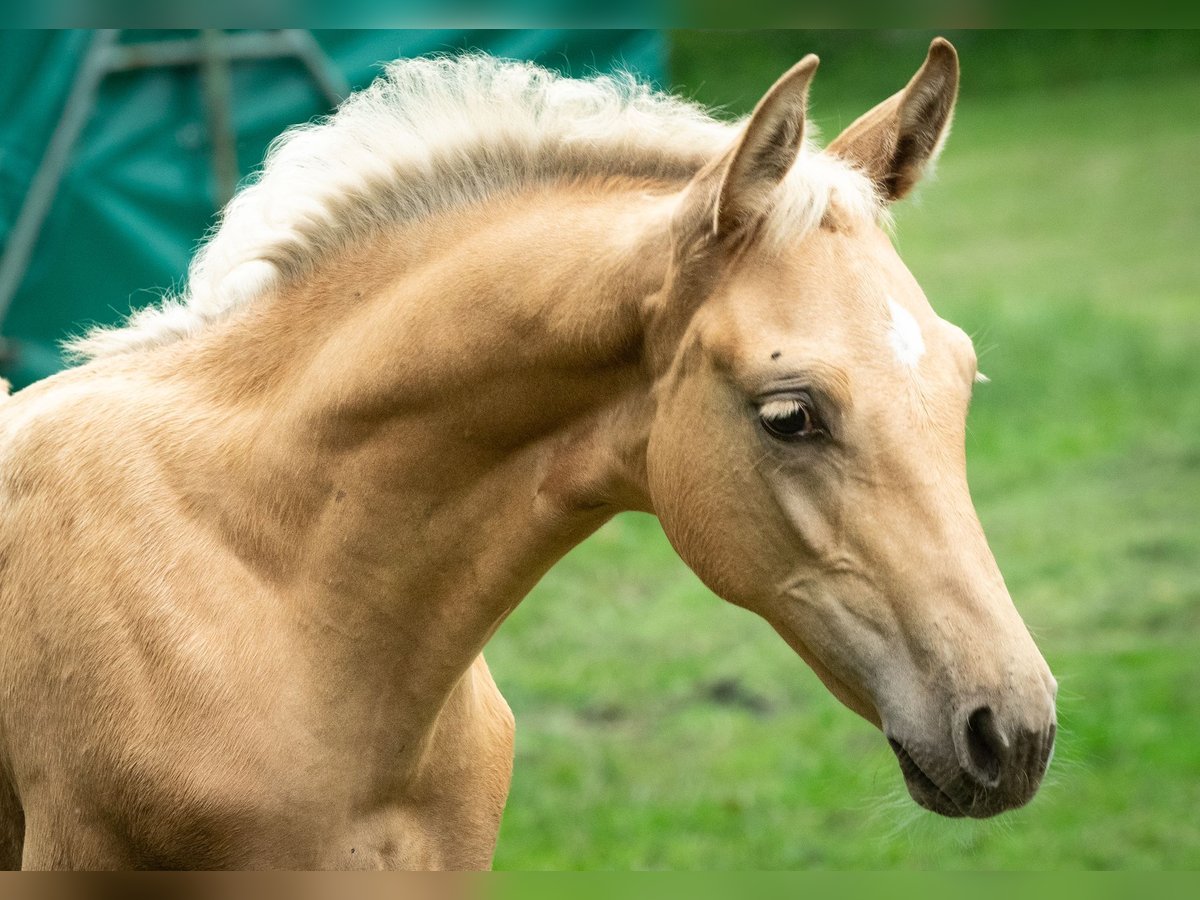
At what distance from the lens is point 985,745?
7.09 feet

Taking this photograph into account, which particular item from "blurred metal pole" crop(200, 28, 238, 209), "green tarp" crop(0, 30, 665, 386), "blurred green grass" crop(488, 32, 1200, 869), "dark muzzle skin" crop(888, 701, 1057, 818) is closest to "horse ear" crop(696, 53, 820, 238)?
"blurred green grass" crop(488, 32, 1200, 869)

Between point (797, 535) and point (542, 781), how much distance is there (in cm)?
384

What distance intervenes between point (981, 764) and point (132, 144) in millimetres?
5041

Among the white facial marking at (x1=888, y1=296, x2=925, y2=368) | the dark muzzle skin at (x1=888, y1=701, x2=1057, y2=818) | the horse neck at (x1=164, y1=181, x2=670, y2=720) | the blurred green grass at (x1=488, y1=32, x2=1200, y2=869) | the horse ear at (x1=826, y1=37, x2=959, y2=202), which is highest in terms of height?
the horse ear at (x1=826, y1=37, x2=959, y2=202)

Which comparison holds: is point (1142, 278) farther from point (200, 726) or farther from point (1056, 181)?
point (200, 726)

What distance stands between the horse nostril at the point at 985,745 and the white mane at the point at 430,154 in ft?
3.76

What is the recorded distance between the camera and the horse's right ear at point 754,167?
2.23 metres

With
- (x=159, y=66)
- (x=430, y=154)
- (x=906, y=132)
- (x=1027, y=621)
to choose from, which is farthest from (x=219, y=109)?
(x=1027, y=621)

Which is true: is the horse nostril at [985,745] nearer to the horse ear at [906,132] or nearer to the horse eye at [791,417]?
the horse eye at [791,417]

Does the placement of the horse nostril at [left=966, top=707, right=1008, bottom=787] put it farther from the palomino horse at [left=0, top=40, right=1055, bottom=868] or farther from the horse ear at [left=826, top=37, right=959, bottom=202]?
the horse ear at [left=826, top=37, right=959, bottom=202]

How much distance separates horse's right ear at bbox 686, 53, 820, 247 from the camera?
2.23 meters

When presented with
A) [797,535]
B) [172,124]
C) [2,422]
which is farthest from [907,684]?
[172,124]

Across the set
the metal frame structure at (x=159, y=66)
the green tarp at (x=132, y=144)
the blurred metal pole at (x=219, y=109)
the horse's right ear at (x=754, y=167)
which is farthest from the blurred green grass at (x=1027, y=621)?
the blurred metal pole at (x=219, y=109)

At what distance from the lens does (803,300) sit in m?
Answer: 2.31
